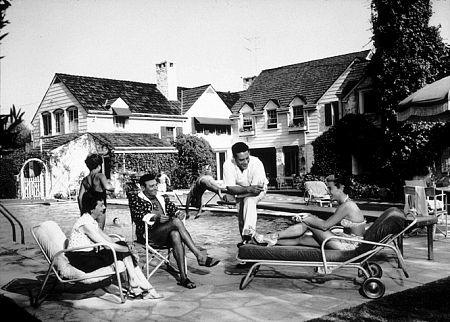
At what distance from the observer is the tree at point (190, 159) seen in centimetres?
3216

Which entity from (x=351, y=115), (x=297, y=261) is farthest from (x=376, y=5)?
(x=297, y=261)

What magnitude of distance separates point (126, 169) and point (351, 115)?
1419cm

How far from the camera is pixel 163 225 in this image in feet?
21.2

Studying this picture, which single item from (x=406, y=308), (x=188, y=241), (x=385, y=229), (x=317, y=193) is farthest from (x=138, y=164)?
(x=406, y=308)

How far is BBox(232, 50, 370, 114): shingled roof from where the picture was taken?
3206 centimetres

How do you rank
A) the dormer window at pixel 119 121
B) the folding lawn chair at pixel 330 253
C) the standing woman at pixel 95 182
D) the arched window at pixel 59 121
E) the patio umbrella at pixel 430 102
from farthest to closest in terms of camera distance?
the arched window at pixel 59 121 < the dormer window at pixel 119 121 < the standing woman at pixel 95 182 < the patio umbrella at pixel 430 102 < the folding lawn chair at pixel 330 253

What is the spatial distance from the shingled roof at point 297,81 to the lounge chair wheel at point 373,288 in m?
26.8

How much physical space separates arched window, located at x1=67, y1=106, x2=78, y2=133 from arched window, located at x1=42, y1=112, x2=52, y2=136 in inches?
111

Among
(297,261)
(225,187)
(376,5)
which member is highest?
(376,5)

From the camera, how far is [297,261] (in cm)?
580

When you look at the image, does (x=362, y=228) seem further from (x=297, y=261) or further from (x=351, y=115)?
(x=351, y=115)

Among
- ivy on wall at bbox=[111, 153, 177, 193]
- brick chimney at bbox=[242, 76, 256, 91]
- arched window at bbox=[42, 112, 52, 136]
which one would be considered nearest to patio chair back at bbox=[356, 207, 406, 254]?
ivy on wall at bbox=[111, 153, 177, 193]

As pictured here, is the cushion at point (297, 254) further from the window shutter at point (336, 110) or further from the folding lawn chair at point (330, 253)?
the window shutter at point (336, 110)

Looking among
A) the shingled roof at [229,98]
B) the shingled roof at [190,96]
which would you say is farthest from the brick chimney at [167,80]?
the shingled roof at [229,98]
